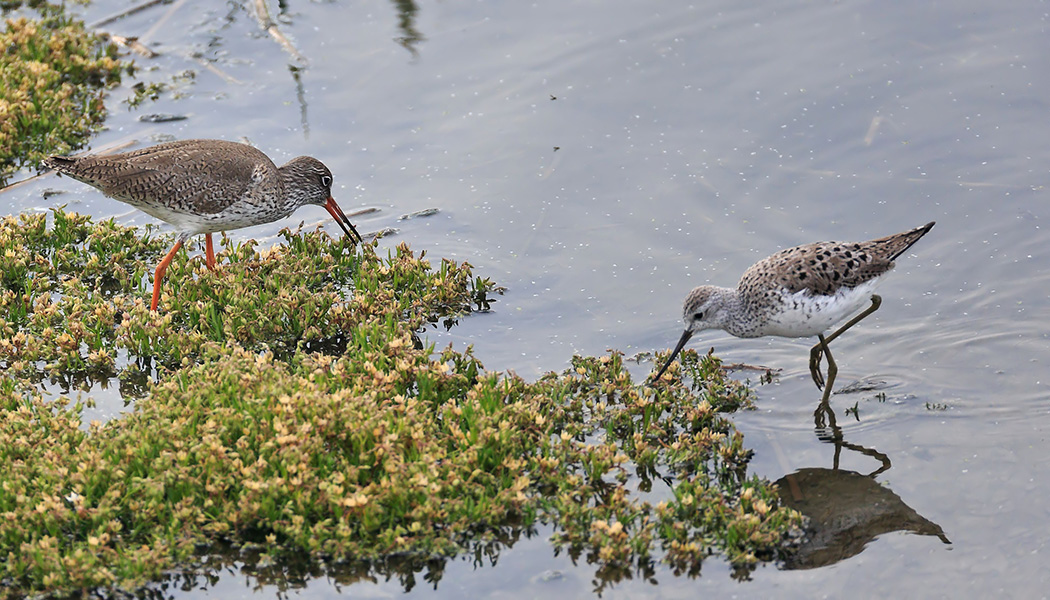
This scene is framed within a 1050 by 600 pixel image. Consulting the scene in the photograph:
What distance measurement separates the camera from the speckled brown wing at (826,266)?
28.0 ft

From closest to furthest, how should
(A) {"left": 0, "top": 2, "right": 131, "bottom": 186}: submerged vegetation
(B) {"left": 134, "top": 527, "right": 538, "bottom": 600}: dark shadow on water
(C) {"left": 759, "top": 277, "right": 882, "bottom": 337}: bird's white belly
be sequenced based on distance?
(B) {"left": 134, "top": 527, "right": 538, "bottom": 600}: dark shadow on water < (C) {"left": 759, "top": 277, "right": 882, "bottom": 337}: bird's white belly < (A) {"left": 0, "top": 2, "right": 131, "bottom": 186}: submerged vegetation

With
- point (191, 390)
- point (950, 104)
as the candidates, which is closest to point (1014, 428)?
point (950, 104)

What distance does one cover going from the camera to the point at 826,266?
8625 mm

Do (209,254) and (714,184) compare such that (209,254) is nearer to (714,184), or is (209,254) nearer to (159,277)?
(159,277)

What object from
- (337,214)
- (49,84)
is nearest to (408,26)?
(49,84)

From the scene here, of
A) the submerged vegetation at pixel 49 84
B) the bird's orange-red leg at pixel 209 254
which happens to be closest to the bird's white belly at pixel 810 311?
the bird's orange-red leg at pixel 209 254

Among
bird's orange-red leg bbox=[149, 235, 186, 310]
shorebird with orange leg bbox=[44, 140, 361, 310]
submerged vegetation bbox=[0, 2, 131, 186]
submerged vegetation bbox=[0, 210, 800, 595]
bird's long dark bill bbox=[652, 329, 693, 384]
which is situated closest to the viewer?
submerged vegetation bbox=[0, 210, 800, 595]

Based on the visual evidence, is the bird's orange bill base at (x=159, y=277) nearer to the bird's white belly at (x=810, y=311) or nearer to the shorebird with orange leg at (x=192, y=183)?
the shorebird with orange leg at (x=192, y=183)

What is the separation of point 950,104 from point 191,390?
8839mm

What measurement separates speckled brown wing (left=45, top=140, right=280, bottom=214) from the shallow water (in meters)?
1.76

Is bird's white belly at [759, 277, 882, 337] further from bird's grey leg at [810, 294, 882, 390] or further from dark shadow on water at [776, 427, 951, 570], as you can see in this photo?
dark shadow on water at [776, 427, 951, 570]

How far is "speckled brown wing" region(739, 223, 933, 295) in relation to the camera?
8523 mm

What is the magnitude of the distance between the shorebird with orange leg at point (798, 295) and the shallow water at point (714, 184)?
28.8 inches

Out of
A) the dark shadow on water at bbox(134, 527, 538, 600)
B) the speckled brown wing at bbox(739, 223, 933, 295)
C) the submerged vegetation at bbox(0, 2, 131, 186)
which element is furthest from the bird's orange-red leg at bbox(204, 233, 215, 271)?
the speckled brown wing at bbox(739, 223, 933, 295)
